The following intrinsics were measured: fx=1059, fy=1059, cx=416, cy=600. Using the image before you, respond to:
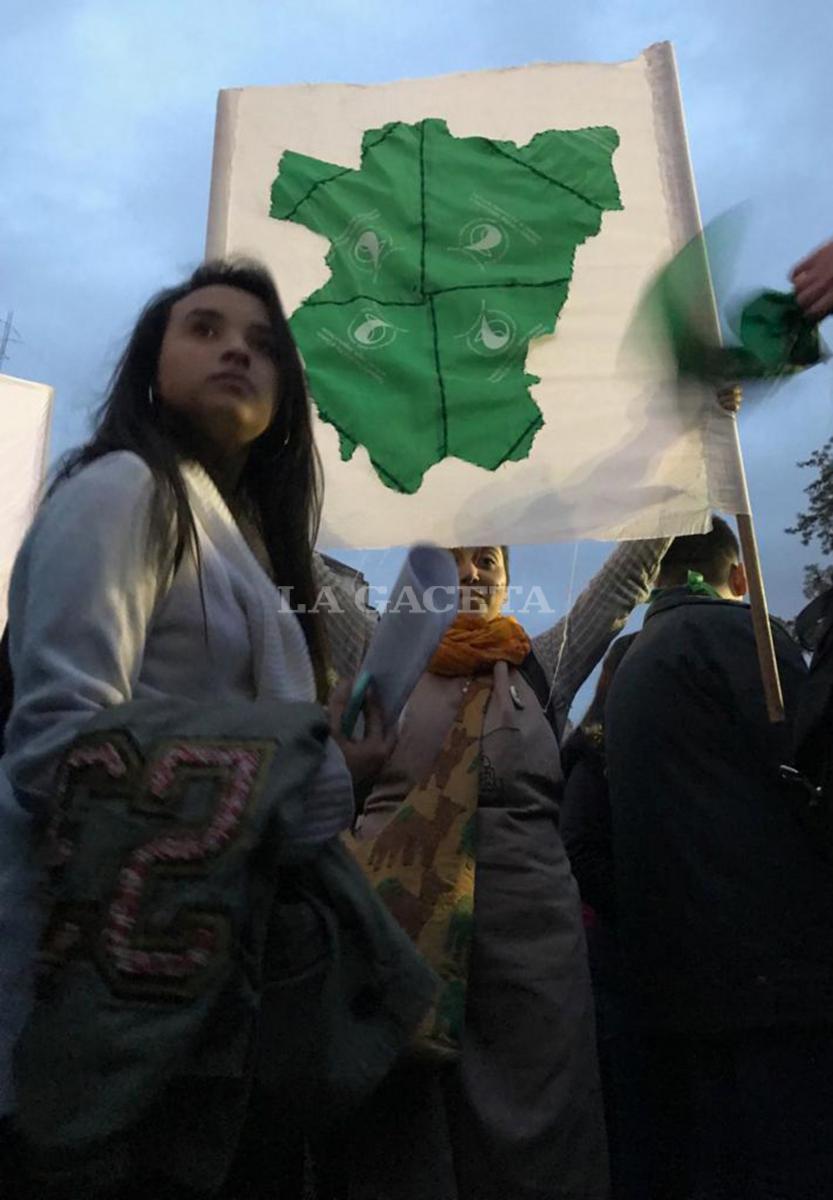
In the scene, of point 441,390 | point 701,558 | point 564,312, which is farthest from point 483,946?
point 564,312

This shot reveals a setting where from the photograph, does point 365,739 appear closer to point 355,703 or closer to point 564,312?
point 355,703

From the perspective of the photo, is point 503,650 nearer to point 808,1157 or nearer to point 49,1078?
point 808,1157

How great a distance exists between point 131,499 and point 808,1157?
4.71ft

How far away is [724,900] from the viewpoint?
1808 mm

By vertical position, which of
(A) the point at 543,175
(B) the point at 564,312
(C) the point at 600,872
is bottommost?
(C) the point at 600,872

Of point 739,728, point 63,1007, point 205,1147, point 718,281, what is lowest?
point 205,1147

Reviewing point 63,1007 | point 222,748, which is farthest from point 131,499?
point 63,1007

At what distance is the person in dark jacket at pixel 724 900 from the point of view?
5.56 ft

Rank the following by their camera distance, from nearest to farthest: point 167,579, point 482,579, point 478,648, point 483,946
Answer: point 167,579 → point 483,946 → point 478,648 → point 482,579

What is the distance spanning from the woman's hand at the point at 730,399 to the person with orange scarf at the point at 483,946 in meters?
0.61

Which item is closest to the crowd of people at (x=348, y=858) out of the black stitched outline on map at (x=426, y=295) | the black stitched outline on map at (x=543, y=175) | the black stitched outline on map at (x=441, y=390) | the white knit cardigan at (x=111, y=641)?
the white knit cardigan at (x=111, y=641)

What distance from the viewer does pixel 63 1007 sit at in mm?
888

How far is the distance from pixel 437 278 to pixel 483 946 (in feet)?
5.27

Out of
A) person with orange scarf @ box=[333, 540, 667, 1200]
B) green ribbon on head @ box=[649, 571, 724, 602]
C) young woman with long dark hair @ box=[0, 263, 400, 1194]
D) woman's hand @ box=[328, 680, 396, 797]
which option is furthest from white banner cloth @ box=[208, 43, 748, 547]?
woman's hand @ box=[328, 680, 396, 797]
